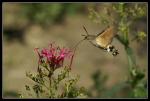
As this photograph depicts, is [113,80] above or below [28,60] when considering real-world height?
below

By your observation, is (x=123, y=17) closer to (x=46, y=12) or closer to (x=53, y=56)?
(x=53, y=56)

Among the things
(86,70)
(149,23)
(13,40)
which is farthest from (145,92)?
(13,40)

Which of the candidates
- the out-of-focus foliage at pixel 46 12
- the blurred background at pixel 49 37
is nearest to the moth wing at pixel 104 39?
the blurred background at pixel 49 37

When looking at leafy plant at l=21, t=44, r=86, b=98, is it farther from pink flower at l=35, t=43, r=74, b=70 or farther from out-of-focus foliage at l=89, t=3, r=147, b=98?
out-of-focus foliage at l=89, t=3, r=147, b=98

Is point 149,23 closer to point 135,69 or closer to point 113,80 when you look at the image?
point 135,69

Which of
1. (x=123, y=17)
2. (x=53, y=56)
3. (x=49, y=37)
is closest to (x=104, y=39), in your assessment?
(x=53, y=56)

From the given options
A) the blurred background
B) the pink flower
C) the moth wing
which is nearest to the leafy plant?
the pink flower
